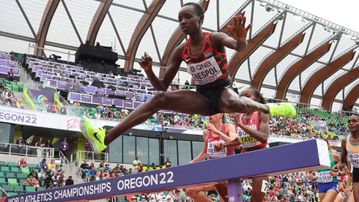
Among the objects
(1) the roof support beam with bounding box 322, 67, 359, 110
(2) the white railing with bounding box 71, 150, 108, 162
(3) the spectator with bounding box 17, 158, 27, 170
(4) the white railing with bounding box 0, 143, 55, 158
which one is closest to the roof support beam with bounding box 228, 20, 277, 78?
(1) the roof support beam with bounding box 322, 67, 359, 110

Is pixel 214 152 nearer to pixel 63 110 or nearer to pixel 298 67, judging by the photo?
pixel 63 110

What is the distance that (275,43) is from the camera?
3653cm

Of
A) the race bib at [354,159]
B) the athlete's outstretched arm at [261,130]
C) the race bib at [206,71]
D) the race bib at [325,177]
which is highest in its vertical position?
the race bib at [206,71]

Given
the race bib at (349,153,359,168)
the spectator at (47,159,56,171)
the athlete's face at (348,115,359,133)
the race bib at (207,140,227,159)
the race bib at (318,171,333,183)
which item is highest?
the spectator at (47,159,56,171)

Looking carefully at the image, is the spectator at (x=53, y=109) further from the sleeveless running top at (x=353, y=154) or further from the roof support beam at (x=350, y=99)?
the roof support beam at (x=350, y=99)

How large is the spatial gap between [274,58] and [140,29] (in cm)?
1301

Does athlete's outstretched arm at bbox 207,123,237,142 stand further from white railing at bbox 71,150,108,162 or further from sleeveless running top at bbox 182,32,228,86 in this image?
white railing at bbox 71,150,108,162

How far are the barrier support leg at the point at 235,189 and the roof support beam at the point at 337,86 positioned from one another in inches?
1645

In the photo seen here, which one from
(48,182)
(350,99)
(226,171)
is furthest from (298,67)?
(226,171)

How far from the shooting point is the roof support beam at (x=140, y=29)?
3022 centimetres

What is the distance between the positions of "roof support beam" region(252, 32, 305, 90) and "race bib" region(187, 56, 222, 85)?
3382 centimetres

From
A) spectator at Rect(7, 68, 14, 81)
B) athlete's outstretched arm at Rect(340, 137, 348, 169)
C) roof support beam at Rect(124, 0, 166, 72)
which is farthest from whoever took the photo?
roof support beam at Rect(124, 0, 166, 72)

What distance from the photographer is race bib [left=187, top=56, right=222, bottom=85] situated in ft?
13.1

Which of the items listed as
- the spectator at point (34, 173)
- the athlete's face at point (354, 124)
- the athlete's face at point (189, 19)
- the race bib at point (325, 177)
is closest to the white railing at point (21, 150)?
the spectator at point (34, 173)
